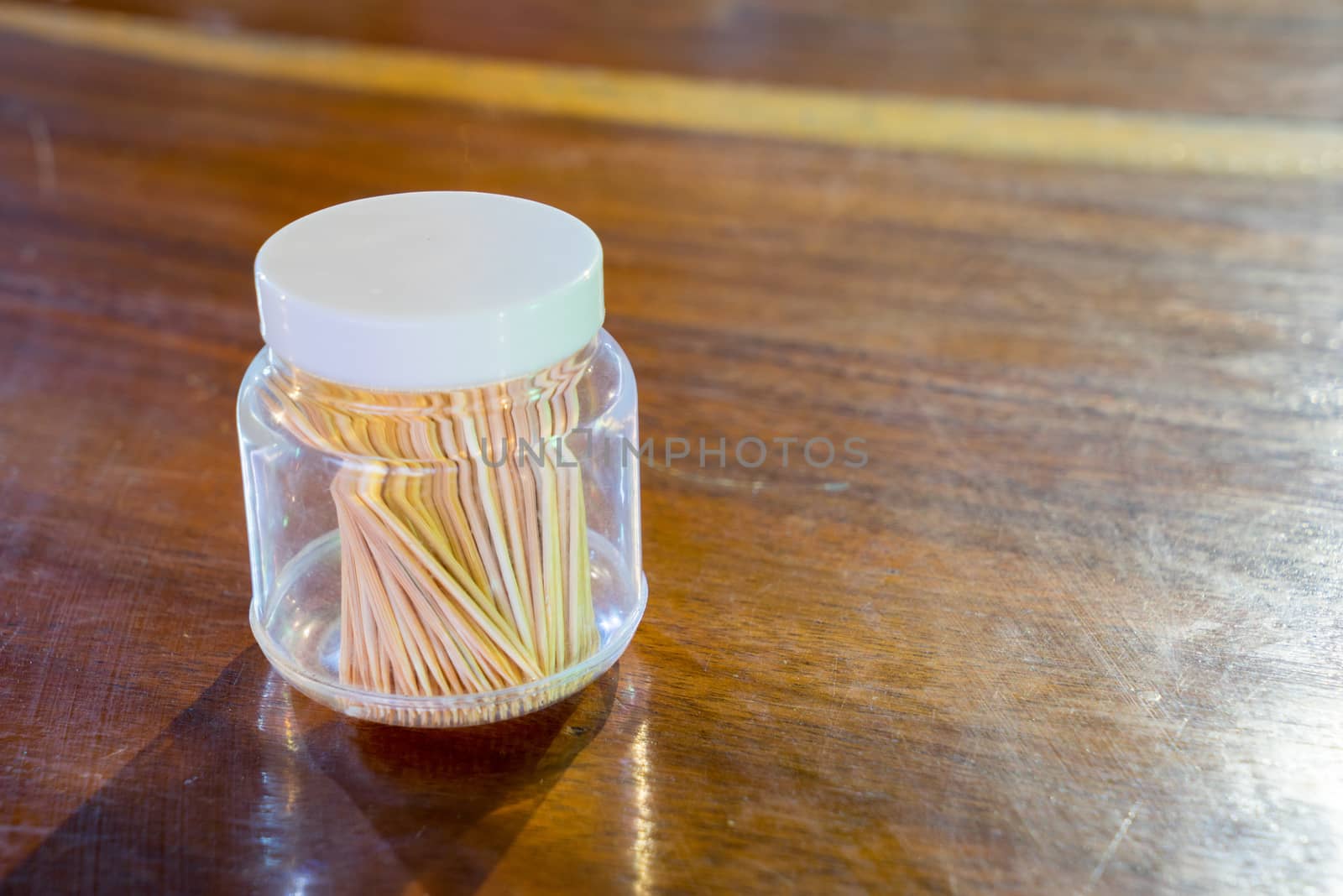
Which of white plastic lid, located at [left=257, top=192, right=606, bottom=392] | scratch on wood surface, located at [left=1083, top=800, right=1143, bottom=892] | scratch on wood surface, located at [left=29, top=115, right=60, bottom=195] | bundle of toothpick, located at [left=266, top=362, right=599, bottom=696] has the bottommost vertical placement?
scratch on wood surface, located at [left=1083, top=800, right=1143, bottom=892]

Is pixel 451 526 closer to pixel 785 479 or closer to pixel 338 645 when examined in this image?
pixel 338 645

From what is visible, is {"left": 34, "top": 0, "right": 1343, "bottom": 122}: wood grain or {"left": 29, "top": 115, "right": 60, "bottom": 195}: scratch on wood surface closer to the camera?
{"left": 29, "top": 115, "right": 60, "bottom": 195}: scratch on wood surface

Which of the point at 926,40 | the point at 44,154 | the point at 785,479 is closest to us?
the point at 785,479

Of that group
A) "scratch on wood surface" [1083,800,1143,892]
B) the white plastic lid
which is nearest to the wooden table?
"scratch on wood surface" [1083,800,1143,892]

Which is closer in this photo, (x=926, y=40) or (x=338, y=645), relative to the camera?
(x=338, y=645)

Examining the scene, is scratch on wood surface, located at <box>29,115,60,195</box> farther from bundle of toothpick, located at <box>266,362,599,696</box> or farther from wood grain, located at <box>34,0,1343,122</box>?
bundle of toothpick, located at <box>266,362,599,696</box>

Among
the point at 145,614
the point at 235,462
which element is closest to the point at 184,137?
the point at 235,462

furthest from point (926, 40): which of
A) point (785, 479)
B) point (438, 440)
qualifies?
point (438, 440)

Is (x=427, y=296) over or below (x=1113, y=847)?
over

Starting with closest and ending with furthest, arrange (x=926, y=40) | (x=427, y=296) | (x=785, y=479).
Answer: (x=427, y=296) < (x=785, y=479) < (x=926, y=40)

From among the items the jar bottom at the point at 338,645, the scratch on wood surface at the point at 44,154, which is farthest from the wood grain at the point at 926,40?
the jar bottom at the point at 338,645
